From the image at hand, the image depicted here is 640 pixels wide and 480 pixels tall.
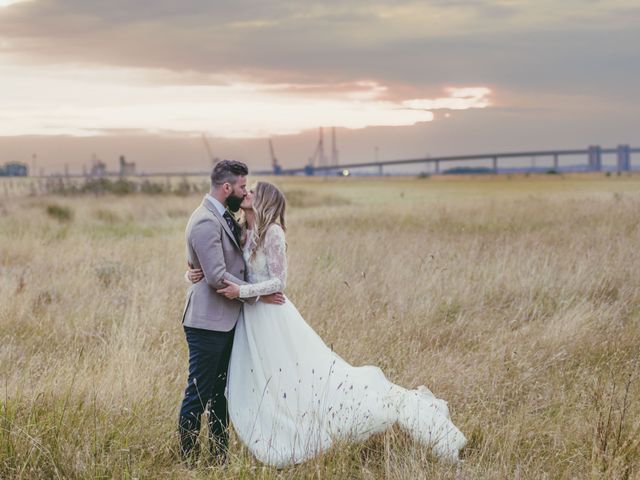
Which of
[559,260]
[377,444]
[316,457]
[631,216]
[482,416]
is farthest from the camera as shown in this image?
[631,216]

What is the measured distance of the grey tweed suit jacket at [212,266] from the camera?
14.6ft

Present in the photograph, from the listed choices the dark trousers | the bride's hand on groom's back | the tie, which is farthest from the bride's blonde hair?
the dark trousers

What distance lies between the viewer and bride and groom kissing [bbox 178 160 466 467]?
453 cm

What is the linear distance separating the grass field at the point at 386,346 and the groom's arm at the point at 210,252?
→ 1.14 metres

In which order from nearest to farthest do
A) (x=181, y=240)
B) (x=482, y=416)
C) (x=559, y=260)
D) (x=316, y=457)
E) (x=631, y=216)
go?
(x=316, y=457), (x=482, y=416), (x=559, y=260), (x=181, y=240), (x=631, y=216)

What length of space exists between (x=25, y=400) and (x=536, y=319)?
19.3 ft

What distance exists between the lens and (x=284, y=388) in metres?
4.78

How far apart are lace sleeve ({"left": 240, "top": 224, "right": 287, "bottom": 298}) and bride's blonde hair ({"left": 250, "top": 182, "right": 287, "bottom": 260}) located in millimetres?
44

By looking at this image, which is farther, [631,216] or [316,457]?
[631,216]

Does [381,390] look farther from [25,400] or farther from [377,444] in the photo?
[25,400]

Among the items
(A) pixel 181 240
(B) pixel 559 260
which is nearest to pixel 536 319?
(B) pixel 559 260

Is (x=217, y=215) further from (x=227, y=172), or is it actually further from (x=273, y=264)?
(x=273, y=264)

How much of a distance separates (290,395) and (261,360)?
30 cm

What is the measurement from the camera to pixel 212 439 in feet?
15.4
